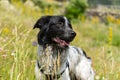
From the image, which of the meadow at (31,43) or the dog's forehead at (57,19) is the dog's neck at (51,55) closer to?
the meadow at (31,43)

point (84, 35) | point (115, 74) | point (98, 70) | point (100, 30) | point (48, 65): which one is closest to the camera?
point (48, 65)

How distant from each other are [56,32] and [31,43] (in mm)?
1949

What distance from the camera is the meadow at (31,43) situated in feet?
19.1

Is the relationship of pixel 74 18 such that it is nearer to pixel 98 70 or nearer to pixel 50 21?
pixel 98 70

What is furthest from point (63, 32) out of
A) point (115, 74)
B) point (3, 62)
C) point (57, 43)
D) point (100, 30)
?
point (100, 30)

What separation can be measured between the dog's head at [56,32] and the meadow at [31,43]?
0.90 ft

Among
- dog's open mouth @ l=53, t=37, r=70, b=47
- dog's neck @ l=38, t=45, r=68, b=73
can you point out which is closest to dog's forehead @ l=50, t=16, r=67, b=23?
dog's open mouth @ l=53, t=37, r=70, b=47

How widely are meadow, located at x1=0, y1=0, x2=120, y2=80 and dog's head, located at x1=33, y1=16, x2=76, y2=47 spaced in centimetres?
27

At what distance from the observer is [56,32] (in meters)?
6.61

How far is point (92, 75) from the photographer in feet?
26.3

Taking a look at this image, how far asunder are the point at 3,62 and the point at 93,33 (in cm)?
1668

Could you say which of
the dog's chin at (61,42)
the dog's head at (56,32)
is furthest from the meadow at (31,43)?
the dog's chin at (61,42)

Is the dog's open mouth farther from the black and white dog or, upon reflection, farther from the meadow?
the meadow

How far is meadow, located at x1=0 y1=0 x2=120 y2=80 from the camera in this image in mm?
5834
